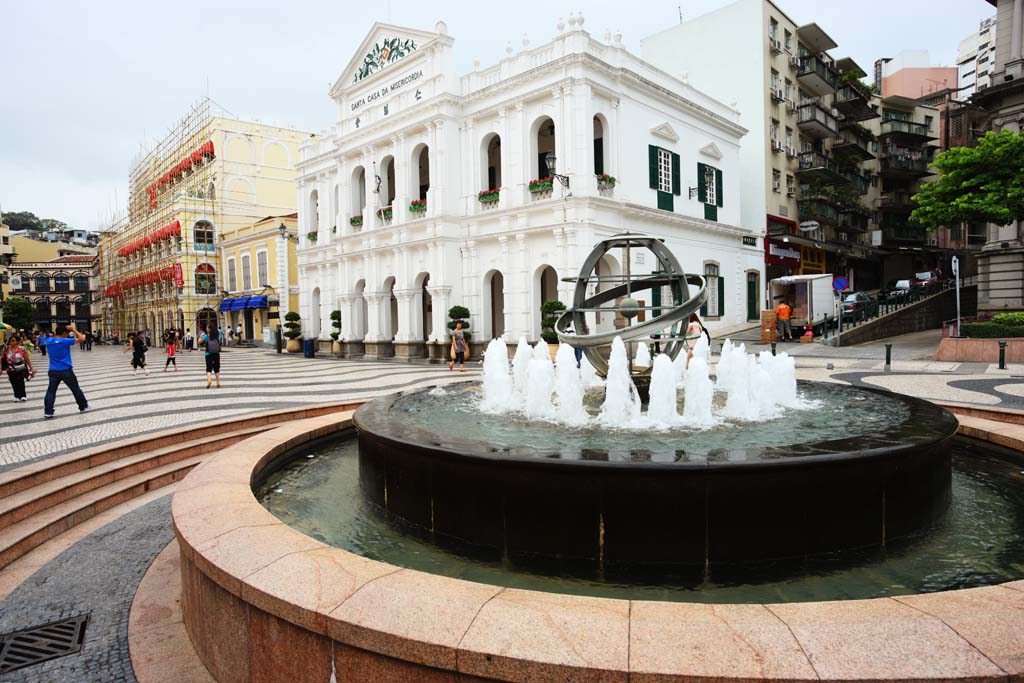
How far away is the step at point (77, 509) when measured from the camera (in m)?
4.88

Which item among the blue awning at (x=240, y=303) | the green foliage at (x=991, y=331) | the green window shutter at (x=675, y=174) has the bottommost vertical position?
the green foliage at (x=991, y=331)

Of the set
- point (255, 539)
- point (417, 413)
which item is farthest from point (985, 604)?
point (417, 413)

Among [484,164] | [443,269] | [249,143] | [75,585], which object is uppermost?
[249,143]

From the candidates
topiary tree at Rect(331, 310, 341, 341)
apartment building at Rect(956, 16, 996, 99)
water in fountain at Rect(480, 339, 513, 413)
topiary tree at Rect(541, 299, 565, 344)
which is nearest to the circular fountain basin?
water in fountain at Rect(480, 339, 513, 413)

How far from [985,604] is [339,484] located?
5.18 metres

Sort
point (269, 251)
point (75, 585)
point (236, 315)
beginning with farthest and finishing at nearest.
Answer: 1. point (236, 315)
2. point (269, 251)
3. point (75, 585)

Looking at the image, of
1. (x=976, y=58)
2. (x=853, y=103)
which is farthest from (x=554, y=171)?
(x=976, y=58)

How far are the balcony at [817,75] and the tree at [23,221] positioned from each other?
423ft

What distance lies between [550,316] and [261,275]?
28.2 meters

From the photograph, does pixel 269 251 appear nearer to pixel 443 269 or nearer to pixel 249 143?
pixel 249 143

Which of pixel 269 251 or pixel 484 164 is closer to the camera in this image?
pixel 484 164

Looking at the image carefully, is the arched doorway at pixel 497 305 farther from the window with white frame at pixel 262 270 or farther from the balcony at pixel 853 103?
the balcony at pixel 853 103

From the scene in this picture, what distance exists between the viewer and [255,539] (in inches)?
135

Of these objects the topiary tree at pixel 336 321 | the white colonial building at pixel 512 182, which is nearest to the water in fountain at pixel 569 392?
the white colonial building at pixel 512 182
